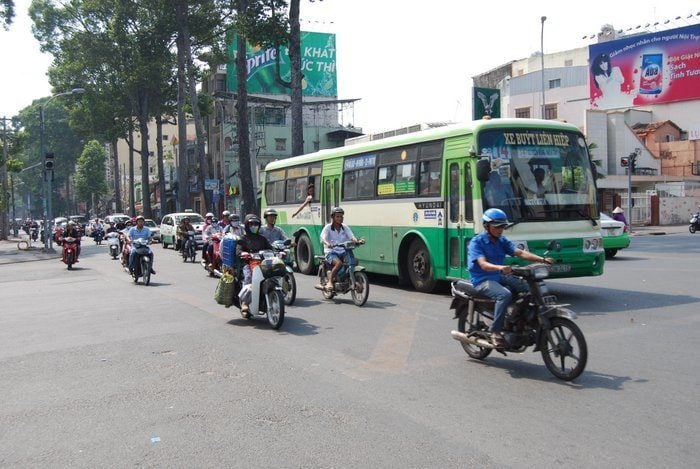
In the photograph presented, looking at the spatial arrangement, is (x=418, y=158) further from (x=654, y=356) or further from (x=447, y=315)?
(x=654, y=356)

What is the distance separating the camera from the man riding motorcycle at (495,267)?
260 inches

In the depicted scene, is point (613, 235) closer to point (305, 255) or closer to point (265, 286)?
point (305, 255)

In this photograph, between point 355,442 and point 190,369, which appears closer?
point 355,442

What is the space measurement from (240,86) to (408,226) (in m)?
18.6

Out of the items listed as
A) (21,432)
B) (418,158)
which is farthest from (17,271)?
(21,432)

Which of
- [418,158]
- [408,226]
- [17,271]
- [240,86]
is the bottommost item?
[17,271]

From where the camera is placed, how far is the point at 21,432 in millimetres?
5238

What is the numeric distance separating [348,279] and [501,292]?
225 inches

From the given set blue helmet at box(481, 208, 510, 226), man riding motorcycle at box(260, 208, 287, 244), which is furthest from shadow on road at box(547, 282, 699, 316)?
man riding motorcycle at box(260, 208, 287, 244)

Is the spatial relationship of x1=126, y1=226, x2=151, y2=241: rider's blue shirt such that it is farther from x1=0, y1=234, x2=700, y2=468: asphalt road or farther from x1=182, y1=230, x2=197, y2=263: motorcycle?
x1=0, y1=234, x2=700, y2=468: asphalt road

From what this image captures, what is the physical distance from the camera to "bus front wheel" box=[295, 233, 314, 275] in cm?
1734

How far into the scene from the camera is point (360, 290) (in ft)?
37.6

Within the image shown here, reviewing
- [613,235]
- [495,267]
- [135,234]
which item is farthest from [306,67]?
[495,267]

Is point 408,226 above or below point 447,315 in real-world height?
above
